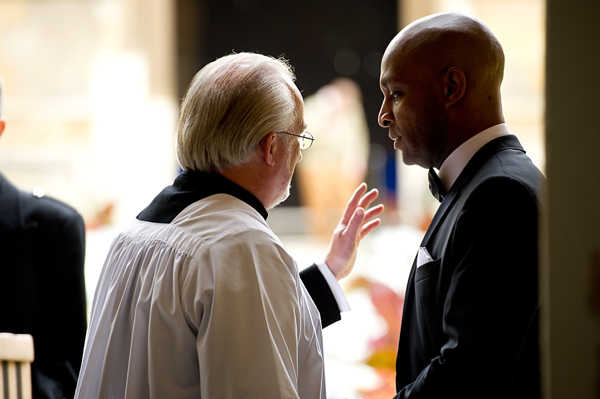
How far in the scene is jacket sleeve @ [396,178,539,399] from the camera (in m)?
1.22

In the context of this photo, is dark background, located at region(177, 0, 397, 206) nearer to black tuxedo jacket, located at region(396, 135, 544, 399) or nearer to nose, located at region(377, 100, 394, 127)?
nose, located at region(377, 100, 394, 127)

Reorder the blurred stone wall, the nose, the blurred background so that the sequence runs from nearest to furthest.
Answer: the nose, the blurred background, the blurred stone wall

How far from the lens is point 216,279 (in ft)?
4.07

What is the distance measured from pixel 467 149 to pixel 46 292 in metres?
1.25

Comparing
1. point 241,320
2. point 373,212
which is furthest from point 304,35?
point 241,320

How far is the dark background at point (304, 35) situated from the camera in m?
9.73

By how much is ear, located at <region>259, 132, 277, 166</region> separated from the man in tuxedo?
2.51 ft

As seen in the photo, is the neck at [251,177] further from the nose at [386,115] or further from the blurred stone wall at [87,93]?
the blurred stone wall at [87,93]

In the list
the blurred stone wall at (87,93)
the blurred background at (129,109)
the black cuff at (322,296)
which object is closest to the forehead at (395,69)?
the black cuff at (322,296)

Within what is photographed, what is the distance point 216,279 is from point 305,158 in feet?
24.7

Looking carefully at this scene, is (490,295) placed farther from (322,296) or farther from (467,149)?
(322,296)

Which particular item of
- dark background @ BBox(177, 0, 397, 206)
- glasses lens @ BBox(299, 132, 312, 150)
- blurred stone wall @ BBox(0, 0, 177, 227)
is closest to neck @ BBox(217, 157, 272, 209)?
glasses lens @ BBox(299, 132, 312, 150)

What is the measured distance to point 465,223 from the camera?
1283 mm

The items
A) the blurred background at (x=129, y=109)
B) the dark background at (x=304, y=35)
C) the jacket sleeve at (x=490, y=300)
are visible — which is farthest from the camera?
the dark background at (x=304, y=35)
